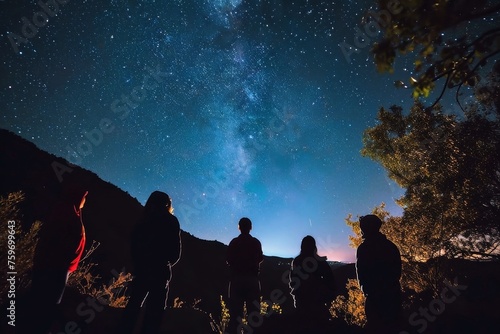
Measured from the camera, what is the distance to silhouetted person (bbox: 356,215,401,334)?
429 centimetres

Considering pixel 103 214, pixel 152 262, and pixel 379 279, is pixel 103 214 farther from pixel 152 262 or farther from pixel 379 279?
pixel 379 279

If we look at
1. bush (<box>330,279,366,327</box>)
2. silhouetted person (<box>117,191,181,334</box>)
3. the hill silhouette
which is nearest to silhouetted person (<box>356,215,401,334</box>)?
silhouetted person (<box>117,191,181,334</box>)

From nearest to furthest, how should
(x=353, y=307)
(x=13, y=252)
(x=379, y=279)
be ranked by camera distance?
1. (x=379, y=279)
2. (x=13, y=252)
3. (x=353, y=307)

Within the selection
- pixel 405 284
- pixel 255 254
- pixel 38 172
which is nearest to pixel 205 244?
pixel 38 172

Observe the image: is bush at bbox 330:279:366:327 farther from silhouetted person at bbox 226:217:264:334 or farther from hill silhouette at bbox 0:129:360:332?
silhouetted person at bbox 226:217:264:334

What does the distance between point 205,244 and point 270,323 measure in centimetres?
3387

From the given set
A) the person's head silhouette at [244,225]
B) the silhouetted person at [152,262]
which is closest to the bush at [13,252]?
the silhouetted person at [152,262]

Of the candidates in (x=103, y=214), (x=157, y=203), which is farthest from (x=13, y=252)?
(x=103, y=214)

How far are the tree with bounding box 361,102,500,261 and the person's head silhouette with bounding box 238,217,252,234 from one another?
10.8 metres

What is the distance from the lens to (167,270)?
4027mm

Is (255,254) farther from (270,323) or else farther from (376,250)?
(376,250)

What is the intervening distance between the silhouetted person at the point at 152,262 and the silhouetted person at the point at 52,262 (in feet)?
2.62

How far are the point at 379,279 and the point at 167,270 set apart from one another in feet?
11.1

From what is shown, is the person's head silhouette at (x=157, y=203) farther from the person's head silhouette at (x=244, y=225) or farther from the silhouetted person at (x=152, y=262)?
the person's head silhouette at (x=244, y=225)
